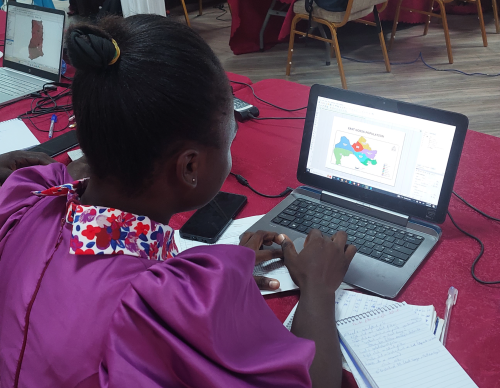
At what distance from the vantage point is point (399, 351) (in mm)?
707

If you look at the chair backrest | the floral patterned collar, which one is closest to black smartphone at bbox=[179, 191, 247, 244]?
the floral patterned collar

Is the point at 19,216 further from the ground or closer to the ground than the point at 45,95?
further from the ground

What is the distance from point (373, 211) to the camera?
1.02 m

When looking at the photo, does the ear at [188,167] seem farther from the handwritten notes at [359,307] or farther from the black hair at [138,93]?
the handwritten notes at [359,307]

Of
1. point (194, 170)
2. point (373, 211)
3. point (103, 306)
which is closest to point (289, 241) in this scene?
point (373, 211)

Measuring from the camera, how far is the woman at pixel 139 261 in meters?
0.53

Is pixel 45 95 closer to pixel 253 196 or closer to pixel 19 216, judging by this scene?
pixel 253 196

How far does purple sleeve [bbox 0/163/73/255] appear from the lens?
724 mm

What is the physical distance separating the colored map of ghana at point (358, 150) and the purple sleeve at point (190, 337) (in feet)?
1.71

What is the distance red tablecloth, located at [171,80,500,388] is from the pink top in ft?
0.72

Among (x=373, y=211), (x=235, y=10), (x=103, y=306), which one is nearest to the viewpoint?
(x=103, y=306)

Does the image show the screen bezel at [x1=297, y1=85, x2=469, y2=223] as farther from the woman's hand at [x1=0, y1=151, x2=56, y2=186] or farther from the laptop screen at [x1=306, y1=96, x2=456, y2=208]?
the woman's hand at [x1=0, y1=151, x2=56, y2=186]

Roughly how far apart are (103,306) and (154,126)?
22 cm

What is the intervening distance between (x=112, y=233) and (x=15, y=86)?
145cm
